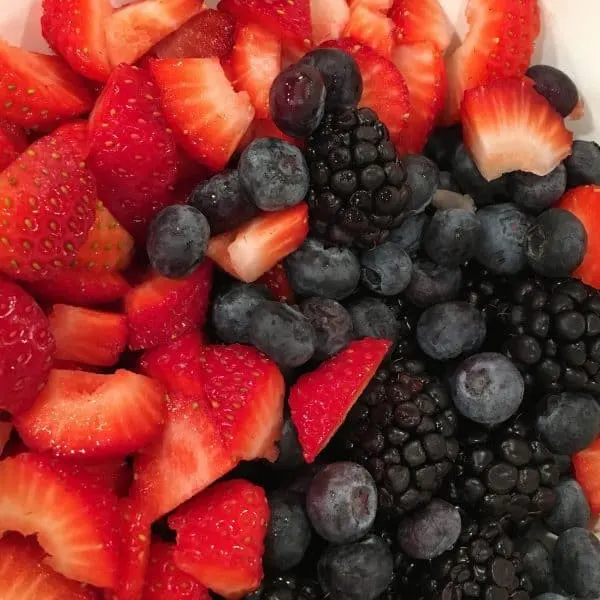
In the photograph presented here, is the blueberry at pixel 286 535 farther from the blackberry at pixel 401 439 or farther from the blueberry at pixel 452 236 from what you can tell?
the blueberry at pixel 452 236

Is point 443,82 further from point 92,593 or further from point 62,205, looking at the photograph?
point 92,593

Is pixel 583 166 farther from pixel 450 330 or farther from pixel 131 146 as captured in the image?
pixel 131 146

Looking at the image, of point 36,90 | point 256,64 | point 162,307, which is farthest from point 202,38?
point 162,307

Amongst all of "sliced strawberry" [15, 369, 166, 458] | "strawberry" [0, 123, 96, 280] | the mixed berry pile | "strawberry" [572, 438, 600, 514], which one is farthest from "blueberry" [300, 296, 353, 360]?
"strawberry" [572, 438, 600, 514]

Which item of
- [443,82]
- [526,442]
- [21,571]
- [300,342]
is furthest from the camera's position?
[443,82]

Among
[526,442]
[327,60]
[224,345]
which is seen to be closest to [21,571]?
[224,345]

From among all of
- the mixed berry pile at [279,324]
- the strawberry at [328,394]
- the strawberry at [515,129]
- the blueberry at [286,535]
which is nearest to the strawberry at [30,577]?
the mixed berry pile at [279,324]

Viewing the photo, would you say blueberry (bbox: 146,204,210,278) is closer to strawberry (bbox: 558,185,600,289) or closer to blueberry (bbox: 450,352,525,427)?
blueberry (bbox: 450,352,525,427)
